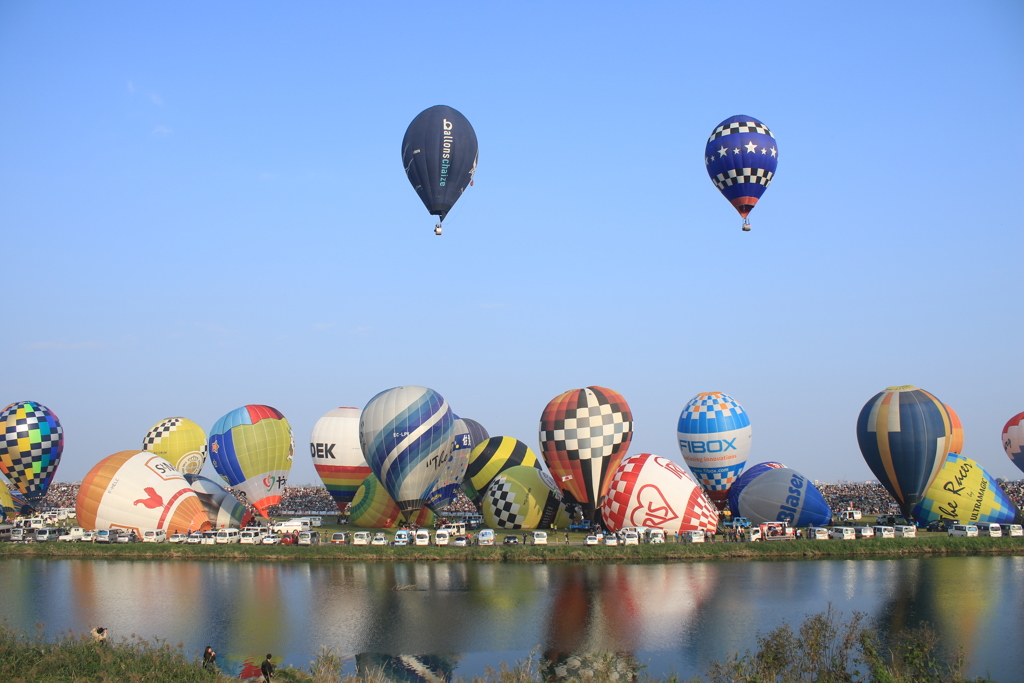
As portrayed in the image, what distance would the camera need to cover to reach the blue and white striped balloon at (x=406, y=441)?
3188 cm

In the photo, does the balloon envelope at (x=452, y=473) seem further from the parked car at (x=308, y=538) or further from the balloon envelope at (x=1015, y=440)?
the balloon envelope at (x=1015, y=440)

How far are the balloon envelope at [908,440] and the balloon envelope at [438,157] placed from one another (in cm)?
1866

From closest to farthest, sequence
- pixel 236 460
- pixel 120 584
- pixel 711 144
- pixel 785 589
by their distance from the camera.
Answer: pixel 785 589 < pixel 120 584 < pixel 711 144 < pixel 236 460

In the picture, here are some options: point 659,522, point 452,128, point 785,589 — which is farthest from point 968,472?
point 452,128

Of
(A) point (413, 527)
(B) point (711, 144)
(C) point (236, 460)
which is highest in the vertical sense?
(B) point (711, 144)

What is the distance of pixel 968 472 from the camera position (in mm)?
32969

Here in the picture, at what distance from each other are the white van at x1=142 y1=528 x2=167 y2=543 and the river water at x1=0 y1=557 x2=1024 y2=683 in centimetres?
315

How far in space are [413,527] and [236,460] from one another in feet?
31.6

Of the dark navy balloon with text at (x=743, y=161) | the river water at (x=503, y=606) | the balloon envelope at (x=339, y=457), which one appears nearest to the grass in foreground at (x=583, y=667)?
the river water at (x=503, y=606)

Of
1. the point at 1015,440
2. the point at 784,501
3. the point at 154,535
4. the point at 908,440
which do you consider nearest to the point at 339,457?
the point at 154,535

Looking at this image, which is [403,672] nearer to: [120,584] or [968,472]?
[120,584]

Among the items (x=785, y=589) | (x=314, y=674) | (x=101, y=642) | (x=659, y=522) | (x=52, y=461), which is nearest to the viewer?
(x=314, y=674)

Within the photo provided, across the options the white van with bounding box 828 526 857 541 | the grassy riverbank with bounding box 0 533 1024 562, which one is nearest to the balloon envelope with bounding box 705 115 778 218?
the white van with bounding box 828 526 857 541

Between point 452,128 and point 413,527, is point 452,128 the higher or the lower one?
the higher one
